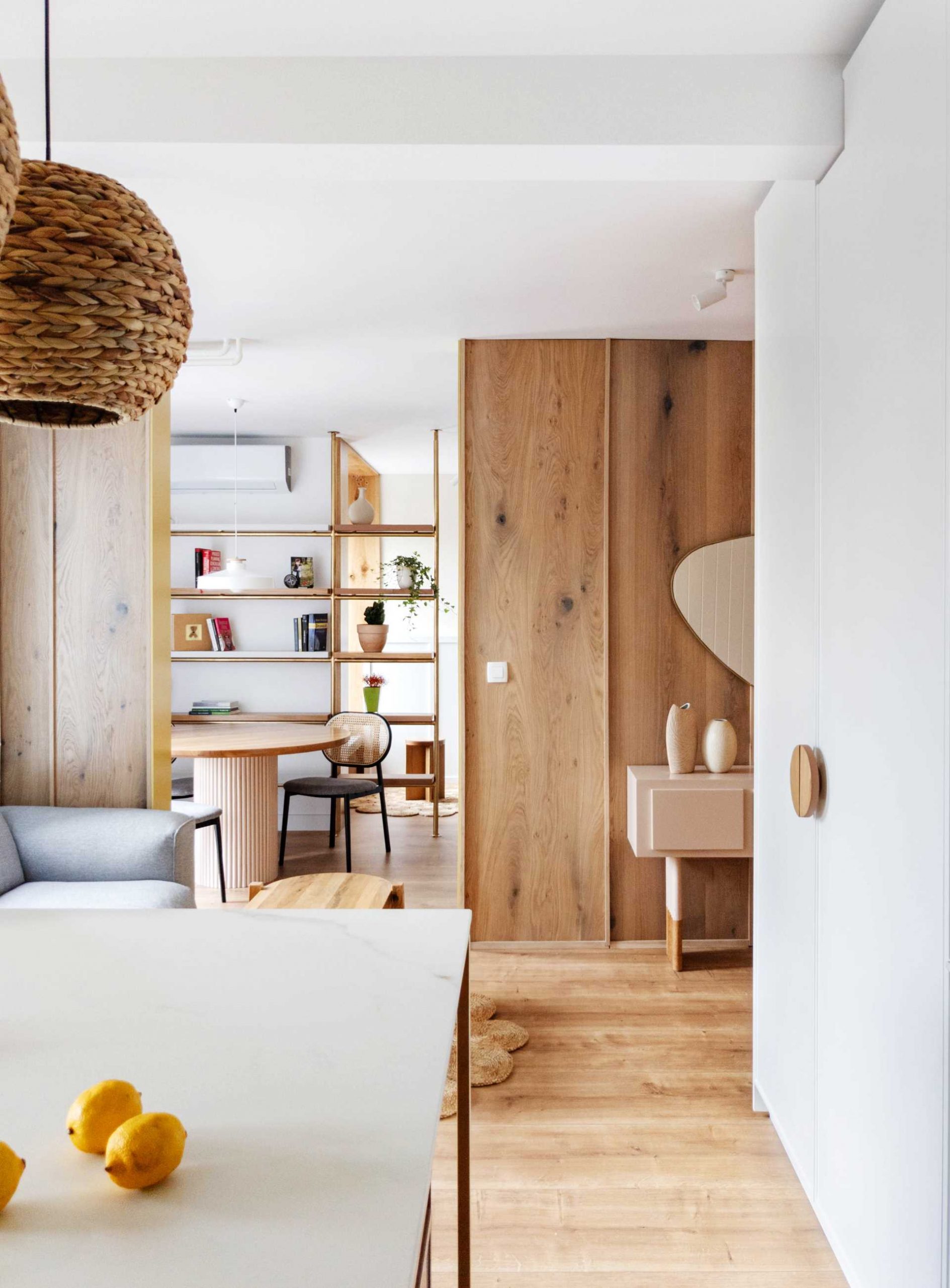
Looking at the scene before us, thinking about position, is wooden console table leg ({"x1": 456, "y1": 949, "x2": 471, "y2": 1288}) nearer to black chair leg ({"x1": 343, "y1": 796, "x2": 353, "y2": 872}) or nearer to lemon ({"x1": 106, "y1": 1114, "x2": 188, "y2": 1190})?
lemon ({"x1": 106, "y1": 1114, "x2": 188, "y2": 1190})

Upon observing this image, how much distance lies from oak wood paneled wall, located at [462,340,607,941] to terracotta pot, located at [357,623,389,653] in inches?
75.7

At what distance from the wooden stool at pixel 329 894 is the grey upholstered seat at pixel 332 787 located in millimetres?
1450

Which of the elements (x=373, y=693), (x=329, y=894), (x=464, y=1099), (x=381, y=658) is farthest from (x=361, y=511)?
(x=464, y=1099)

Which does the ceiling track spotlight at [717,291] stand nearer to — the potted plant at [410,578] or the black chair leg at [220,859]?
the potted plant at [410,578]

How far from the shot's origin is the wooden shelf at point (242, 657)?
5699 mm

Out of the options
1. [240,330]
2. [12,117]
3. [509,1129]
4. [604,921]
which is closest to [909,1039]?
[509,1129]

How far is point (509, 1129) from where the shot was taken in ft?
7.84

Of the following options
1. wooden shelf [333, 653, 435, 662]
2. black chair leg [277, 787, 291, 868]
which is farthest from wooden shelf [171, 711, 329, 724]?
black chair leg [277, 787, 291, 868]

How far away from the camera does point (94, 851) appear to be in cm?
296

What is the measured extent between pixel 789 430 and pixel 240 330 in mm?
2379

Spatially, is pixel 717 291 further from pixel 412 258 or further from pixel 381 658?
pixel 381 658

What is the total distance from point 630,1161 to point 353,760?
322 cm

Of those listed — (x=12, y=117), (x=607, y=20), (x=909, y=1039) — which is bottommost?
(x=909, y=1039)

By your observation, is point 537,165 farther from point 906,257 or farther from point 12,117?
point 12,117
